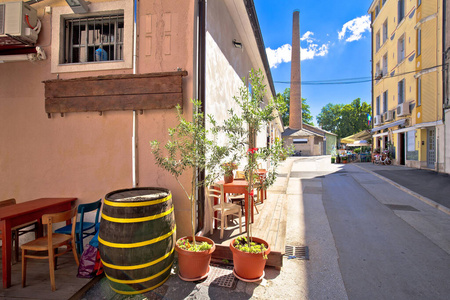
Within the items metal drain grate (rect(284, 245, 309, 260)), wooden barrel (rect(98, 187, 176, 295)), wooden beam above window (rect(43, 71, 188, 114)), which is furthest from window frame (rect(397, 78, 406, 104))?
wooden barrel (rect(98, 187, 176, 295))

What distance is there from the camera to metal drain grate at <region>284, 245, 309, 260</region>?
3407 mm

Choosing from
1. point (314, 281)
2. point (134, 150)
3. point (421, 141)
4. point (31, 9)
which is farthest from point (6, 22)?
point (421, 141)

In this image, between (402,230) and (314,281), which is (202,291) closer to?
(314,281)

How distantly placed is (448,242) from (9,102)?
7.83 meters

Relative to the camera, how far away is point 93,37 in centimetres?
398

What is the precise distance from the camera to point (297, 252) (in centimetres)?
356

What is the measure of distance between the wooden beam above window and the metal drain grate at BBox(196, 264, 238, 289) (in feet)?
7.66

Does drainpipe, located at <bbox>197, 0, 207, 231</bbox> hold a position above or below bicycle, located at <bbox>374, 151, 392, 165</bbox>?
above

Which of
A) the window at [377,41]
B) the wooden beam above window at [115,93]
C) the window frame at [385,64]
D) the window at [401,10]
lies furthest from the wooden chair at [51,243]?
the window at [377,41]

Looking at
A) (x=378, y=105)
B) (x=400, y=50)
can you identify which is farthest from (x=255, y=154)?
(x=378, y=105)

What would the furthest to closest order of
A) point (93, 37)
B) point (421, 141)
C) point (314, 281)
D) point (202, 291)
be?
point (421, 141), point (93, 37), point (314, 281), point (202, 291)

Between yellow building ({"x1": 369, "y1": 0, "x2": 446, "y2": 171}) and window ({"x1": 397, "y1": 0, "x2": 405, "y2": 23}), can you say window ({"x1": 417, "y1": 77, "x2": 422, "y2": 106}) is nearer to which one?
yellow building ({"x1": 369, "y1": 0, "x2": 446, "y2": 171})

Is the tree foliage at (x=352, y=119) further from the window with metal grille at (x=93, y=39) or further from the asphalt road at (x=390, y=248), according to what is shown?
the window with metal grille at (x=93, y=39)

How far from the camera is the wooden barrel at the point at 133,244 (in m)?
2.38
